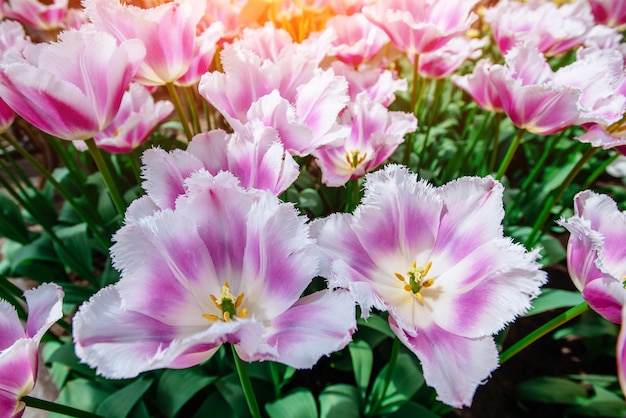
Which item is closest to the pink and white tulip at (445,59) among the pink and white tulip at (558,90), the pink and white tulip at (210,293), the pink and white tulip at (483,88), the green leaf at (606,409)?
the pink and white tulip at (483,88)

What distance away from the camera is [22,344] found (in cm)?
39

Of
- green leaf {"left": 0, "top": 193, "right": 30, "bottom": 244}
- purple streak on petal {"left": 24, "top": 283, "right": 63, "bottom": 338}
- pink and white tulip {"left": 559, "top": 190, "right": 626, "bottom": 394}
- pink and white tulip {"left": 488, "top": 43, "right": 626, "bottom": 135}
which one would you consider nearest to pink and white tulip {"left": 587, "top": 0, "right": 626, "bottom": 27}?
pink and white tulip {"left": 488, "top": 43, "right": 626, "bottom": 135}

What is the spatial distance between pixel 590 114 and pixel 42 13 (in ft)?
4.48

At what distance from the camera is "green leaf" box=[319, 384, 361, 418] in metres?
0.74

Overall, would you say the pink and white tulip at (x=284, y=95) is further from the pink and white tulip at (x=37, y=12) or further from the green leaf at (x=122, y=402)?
the pink and white tulip at (x=37, y=12)

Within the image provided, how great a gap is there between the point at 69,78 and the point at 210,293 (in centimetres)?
29

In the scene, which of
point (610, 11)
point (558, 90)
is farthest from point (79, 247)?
point (610, 11)

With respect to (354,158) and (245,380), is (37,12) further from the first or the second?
(245,380)

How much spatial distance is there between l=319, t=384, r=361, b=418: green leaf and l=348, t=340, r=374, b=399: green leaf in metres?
0.02

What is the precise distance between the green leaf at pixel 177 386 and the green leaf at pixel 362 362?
26 cm

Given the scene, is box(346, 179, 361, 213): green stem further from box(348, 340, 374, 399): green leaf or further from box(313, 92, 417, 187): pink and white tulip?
box(348, 340, 374, 399): green leaf

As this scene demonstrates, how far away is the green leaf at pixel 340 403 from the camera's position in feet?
2.43

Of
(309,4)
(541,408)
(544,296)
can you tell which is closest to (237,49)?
(309,4)

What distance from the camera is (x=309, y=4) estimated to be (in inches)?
37.2
